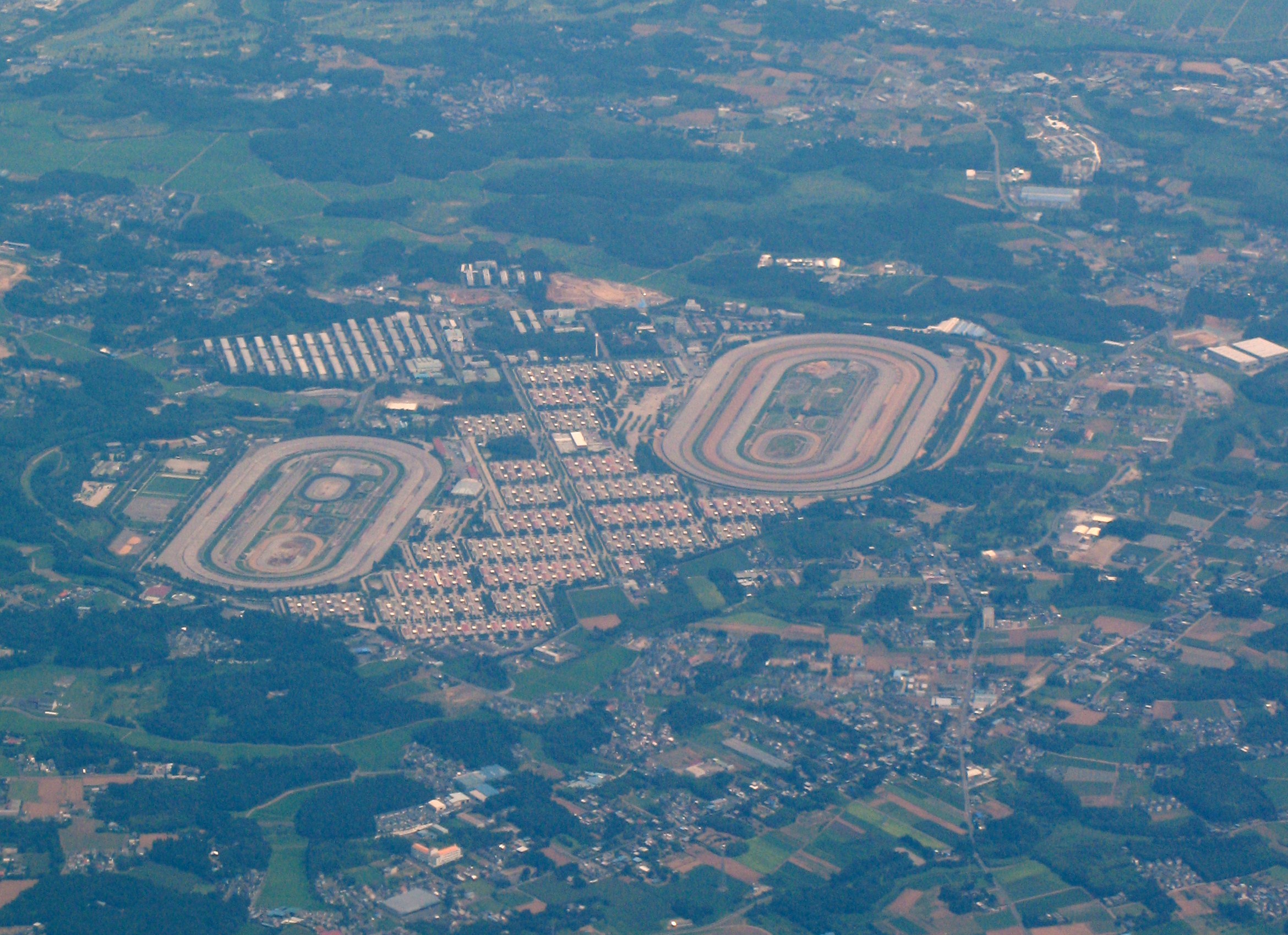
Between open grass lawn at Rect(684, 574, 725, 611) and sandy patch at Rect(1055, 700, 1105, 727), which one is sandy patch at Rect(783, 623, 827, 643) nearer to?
open grass lawn at Rect(684, 574, 725, 611)

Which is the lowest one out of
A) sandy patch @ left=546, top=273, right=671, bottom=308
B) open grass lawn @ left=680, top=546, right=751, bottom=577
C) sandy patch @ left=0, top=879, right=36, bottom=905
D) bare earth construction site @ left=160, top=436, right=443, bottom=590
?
sandy patch @ left=546, top=273, right=671, bottom=308

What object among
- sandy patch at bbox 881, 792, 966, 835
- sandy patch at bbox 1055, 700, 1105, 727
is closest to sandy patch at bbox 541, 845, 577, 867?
sandy patch at bbox 881, 792, 966, 835

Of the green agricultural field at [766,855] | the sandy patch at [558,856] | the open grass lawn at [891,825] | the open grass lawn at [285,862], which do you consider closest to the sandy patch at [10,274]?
the open grass lawn at [285,862]

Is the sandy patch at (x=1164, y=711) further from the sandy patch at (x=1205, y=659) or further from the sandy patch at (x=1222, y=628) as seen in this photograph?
the sandy patch at (x=1222, y=628)

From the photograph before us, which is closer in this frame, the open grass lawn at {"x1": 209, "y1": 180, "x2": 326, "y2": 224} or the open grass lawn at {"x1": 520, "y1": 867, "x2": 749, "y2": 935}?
the open grass lawn at {"x1": 520, "y1": 867, "x2": 749, "y2": 935}

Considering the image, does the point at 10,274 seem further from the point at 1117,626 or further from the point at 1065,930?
the point at 1065,930

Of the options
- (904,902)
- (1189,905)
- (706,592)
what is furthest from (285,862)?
(1189,905)

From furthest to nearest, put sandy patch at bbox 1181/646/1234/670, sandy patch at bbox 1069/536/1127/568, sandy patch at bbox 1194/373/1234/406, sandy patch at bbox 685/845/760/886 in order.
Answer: sandy patch at bbox 1194/373/1234/406 → sandy patch at bbox 1069/536/1127/568 → sandy patch at bbox 1181/646/1234/670 → sandy patch at bbox 685/845/760/886
